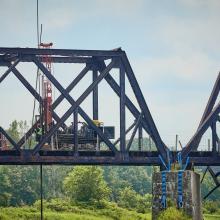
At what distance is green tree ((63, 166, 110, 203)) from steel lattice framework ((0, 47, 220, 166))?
46.6 metres

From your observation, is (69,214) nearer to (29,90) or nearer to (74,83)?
(29,90)

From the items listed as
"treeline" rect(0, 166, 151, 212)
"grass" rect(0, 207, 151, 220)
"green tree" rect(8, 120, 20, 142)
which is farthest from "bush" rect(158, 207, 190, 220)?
"green tree" rect(8, 120, 20, 142)

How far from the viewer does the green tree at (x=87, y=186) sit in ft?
283

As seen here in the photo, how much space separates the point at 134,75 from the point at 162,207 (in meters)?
Answer: 10.9

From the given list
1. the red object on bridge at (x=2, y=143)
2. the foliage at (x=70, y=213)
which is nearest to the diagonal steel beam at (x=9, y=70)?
the red object on bridge at (x=2, y=143)

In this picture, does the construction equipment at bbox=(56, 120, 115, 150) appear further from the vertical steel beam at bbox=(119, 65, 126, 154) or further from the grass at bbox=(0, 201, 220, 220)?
the grass at bbox=(0, 201, 220, 220)

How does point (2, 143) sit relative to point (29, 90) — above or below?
below

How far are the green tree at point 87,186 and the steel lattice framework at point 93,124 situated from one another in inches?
1834

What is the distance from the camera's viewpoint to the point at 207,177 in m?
183

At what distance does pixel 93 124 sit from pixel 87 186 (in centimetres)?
5385

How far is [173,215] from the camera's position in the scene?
27516 millimetres

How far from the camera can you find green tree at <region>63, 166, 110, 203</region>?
86.3 m

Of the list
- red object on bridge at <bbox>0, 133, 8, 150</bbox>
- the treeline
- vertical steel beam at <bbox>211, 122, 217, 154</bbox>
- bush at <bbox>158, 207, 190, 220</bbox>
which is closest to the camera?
bush at <bbox>158, 207, 190, 220</bbox>


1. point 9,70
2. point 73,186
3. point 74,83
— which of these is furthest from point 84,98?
point 73,186
